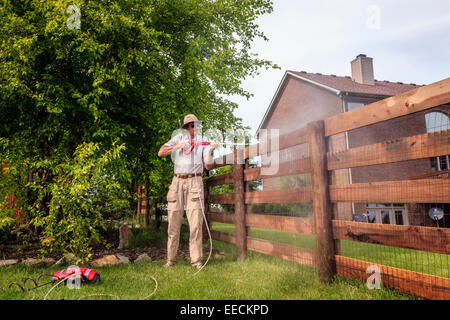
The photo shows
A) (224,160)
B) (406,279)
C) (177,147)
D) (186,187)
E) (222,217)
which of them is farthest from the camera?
(222,217)

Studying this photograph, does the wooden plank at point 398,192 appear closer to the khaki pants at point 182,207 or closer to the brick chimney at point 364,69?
the khaki pants at point 182,207

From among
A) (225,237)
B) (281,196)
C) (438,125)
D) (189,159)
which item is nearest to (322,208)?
(281,196)

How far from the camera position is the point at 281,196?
447 cm

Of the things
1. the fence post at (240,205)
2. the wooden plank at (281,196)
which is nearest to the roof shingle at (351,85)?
the fence post at (240,205)

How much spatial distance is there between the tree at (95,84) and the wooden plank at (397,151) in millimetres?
3154

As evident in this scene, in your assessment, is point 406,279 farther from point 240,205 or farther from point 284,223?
point 240,205

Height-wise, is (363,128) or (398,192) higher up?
(363,128)

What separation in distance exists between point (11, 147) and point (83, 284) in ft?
10.5

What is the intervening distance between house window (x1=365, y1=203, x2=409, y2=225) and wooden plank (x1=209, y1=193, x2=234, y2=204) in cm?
1134

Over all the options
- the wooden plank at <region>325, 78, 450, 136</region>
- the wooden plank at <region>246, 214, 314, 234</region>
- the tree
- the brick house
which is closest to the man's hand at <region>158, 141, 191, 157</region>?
the tree

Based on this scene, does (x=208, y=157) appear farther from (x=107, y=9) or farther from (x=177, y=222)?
(x=107, y=9)

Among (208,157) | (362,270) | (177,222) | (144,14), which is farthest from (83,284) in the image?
(144,14)

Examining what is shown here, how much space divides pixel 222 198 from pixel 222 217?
359 mm

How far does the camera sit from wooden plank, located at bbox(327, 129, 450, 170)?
260 centimetres
